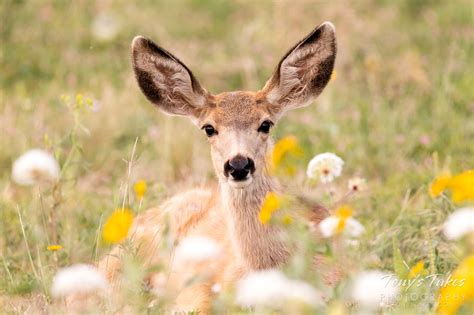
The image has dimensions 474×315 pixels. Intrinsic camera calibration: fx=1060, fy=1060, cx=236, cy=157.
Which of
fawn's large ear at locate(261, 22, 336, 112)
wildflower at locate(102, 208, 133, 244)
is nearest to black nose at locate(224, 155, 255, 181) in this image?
fawn's large ear at locate(261, 22, 336, 112)

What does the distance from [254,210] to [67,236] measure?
1.27 metres

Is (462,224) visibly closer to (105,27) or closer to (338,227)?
(338,227)

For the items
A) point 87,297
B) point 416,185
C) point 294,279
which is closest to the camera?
point 294,279

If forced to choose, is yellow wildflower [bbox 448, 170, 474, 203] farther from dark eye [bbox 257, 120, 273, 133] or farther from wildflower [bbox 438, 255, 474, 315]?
dark eye [bbox 257, 120, 273, 133]

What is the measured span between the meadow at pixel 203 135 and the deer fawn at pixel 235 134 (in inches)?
12.4

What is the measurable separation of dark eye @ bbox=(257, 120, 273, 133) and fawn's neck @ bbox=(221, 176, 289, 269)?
237 mm

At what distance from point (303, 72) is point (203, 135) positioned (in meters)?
2.40

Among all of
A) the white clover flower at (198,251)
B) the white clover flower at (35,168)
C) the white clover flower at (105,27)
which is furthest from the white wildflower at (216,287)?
the white clover flower at (105,27)

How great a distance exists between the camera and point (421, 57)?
9.56 m

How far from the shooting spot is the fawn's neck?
5.19 meters

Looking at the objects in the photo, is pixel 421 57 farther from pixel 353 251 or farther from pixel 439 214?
pixel 353 251

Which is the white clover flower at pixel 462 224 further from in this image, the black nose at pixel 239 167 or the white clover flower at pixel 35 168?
the white clover flower at pixel 35 168

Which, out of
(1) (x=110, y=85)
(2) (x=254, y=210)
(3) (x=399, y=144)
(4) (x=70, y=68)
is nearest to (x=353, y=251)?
(2) (x=254, y=210)

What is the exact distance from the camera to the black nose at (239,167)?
4.86m
